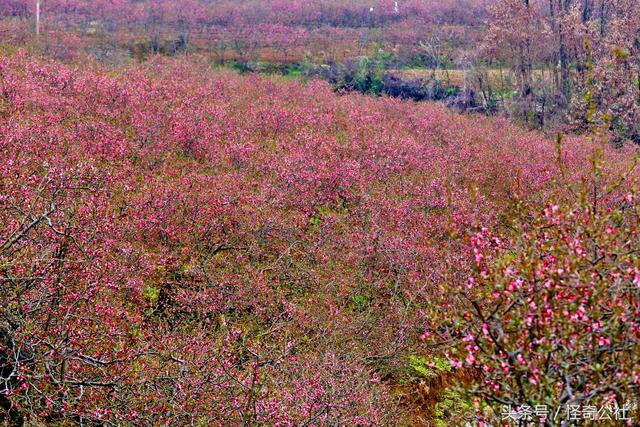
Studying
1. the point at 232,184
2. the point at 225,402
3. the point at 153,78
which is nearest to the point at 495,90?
the point at 153,78

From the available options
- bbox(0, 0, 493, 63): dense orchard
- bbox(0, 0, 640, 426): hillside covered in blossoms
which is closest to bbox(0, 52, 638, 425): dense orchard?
bbox(0, 0, 640, 426): hillside covered in blossoms

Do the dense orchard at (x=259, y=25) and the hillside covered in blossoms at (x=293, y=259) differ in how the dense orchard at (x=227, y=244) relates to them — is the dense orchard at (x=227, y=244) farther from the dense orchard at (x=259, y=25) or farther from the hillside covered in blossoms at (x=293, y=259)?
the dense orchard at (x=259, y=25)

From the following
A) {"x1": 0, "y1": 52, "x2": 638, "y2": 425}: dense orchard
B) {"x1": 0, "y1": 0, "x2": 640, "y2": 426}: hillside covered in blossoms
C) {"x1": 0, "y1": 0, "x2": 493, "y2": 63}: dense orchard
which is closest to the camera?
{"x1": 0, "y1": 0, "x2": 640, "y2": 426}: hillside covered in blossoms

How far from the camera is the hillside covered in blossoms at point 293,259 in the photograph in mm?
4348

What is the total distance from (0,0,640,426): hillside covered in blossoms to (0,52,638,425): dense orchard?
0.06 meters

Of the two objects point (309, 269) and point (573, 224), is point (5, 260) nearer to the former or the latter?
point (573, 224)

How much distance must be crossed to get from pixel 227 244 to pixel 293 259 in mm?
1317

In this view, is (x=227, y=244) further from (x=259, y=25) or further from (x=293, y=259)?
(x=259, y=25)

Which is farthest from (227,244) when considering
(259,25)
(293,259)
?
(259,25)

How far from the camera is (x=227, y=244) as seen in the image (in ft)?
37.1

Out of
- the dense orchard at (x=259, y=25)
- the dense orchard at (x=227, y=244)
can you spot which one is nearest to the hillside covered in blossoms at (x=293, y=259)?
the dense orchard at (x=227, y=244)

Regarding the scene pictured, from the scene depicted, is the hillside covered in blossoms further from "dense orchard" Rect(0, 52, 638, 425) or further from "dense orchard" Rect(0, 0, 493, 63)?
"dense orchard" Rect(0, 0, 493, 63)

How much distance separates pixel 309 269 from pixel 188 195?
276 cm

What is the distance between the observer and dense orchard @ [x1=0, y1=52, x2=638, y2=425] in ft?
20.9
